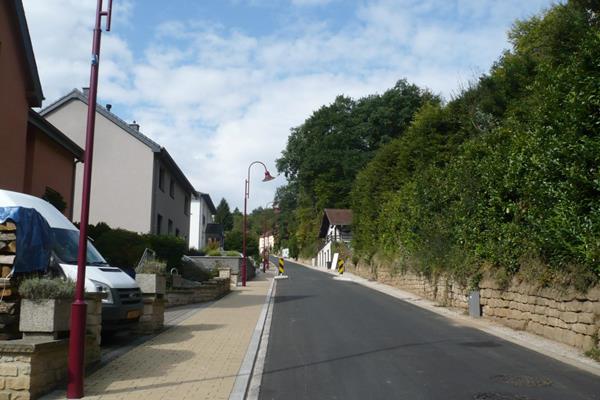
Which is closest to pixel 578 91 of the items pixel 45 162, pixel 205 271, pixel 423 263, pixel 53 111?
pixel 423 263

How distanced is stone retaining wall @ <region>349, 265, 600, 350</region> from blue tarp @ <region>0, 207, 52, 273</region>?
345 inches

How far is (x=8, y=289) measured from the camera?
7.38 metres

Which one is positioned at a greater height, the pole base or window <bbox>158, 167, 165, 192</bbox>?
window <bbox>158, 167, 165, 192</bbox>

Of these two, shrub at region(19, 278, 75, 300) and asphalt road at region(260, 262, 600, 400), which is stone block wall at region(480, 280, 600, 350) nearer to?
asphalt road at region(260, 262, 600, 400)

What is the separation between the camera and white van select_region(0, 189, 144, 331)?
31.8ft

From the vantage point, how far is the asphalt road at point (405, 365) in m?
7.20

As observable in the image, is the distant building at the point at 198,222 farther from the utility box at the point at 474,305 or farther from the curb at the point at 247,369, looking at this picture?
the curb at the point at 247,369

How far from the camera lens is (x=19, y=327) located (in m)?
6.97

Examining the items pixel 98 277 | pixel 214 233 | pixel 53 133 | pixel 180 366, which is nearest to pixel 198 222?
pixel 214 233

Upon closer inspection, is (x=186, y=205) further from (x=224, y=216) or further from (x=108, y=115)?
(x=224, y=216)

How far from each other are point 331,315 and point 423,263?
7224mm

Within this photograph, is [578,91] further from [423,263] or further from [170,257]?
[170,257]

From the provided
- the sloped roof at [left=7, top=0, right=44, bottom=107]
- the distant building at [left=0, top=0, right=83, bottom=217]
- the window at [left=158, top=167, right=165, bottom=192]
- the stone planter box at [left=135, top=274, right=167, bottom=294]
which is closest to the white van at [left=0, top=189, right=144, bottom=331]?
the stone planter box at [left=135, top=274, right=167, bottom=294]

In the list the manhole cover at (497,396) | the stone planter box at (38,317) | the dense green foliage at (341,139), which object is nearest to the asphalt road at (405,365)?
the manhole cover at (497,396)
